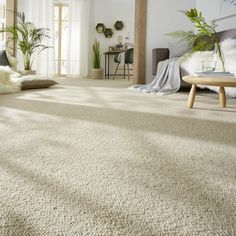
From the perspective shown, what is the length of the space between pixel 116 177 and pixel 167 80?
9.70 ft

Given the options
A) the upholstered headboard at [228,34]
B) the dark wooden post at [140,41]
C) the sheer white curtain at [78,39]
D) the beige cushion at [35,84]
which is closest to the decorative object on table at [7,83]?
the beige cushion at [35,84]

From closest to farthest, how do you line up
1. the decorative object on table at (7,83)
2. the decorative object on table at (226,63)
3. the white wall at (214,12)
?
1. the decorative object on table at (226,63)
2. the decorative object on table at (7,83)
3. the white wall at (214,12)

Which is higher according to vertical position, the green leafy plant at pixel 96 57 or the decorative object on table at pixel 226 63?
the green leafy plant at pixel 96 57

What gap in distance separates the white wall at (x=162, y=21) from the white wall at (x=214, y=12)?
0.25m

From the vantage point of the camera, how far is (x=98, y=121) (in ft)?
5.74

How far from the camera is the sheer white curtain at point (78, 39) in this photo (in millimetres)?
7234

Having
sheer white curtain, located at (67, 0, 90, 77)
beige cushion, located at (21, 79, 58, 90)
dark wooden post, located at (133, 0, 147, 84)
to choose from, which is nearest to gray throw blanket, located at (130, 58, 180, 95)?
dark wooden post, located at (133, 0, 147, 84)

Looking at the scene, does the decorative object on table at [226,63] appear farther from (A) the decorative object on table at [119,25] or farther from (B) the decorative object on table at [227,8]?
(A) the decorative object on table at [119,25]

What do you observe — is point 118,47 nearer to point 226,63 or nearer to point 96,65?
point 96,65

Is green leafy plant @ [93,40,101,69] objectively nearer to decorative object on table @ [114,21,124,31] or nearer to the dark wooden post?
decorative object on table @ [114,21,124,31]

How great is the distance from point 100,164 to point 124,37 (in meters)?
6.88

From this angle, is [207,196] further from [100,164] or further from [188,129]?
[188,129]

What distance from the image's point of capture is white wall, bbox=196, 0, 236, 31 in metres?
3.76

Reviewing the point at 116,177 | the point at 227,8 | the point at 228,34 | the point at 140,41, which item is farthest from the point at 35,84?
the point at 116,177
